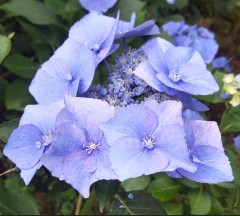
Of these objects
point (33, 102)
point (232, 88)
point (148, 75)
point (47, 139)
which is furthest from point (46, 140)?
point (232, 88)

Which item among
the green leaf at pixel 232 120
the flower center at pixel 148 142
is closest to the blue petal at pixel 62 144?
the flower center at pixel 148 142

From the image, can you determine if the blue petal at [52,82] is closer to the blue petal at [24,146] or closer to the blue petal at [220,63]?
the blue petal at [24,146]

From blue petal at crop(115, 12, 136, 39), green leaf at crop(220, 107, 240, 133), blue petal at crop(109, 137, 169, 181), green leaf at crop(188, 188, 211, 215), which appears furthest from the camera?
green leaf at crop(188, 188, 211, 215)

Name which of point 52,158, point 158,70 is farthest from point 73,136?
point 158,70

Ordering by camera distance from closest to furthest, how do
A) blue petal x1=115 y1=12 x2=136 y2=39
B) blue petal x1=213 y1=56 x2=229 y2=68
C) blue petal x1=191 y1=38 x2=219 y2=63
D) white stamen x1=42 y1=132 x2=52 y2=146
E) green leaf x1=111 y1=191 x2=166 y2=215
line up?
white stamen x1=42 y1=132 x2=52 y2=146, blue petal x1=115 y1=12 x2=136 y2=39, green leaf x1=111 y1=191 x2=166 y2=215, blue petal x1=191 y1=38 x2=219 y2=63, blue petal x1=213 y1=56 x2=229 y2=68

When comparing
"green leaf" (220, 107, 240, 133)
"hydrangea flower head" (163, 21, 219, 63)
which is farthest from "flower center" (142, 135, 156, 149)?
"hydrangea flower head" (163, 21, 219, 63)

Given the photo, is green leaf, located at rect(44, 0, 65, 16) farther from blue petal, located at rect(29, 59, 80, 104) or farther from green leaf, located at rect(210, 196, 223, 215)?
green leaf, located at rect(210, 196, 223, 215)
